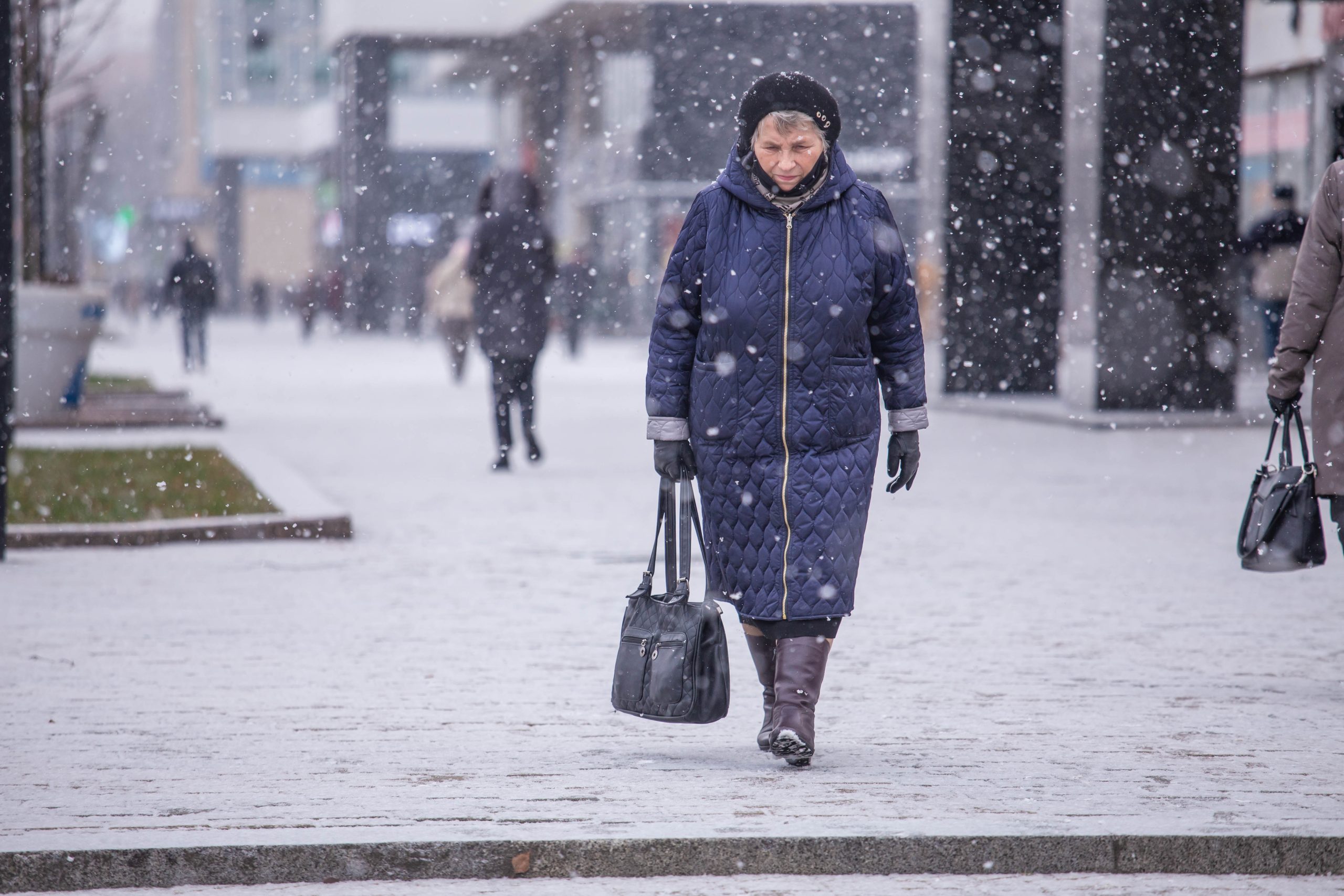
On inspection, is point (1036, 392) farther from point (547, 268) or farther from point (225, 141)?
point (225, 141)

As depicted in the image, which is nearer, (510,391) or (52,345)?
(510,391)

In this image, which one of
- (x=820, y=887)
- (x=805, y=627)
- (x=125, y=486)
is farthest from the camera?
(x=125, y=486)

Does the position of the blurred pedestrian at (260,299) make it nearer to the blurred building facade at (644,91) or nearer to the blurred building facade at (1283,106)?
the blurred building facade at (644,91)

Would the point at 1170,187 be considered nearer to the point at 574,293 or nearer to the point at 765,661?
the point at 765,661

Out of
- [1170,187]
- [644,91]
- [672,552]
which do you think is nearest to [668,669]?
[672,552]

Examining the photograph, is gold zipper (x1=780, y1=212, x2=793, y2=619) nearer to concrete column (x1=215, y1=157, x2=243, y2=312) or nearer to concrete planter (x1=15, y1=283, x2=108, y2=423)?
concrete planter (x1=15, y1=283, x2=108, y2=423)

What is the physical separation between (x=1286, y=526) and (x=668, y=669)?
6.80 feet

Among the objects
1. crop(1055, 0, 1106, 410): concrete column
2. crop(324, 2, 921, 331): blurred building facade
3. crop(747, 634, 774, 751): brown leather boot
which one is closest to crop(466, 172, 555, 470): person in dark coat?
crop(1055, 0, 1106, 410): concrete column

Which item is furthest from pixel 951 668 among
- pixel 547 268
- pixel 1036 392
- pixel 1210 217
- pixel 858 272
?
pixel 1036 392

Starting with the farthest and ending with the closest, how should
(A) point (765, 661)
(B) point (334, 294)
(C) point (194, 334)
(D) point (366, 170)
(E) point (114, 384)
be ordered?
(D) point (366, 170), (B) point (334, 294), (C) point (194, 334), (E) point (114, 384), (A) point (765, 661)

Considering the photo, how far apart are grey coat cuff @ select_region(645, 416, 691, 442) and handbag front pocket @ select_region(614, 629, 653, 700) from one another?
0.49 m

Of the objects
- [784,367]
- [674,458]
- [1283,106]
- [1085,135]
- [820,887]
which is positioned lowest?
[820,887]

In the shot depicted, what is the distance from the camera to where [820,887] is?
4.41 meters

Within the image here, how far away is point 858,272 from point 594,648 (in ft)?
7.70
